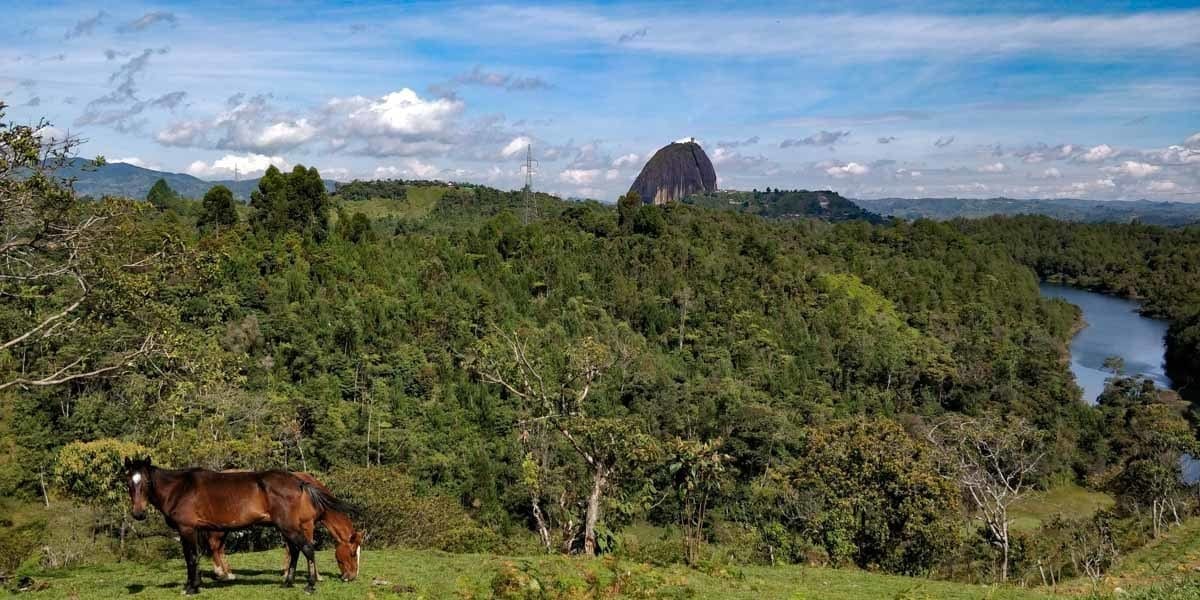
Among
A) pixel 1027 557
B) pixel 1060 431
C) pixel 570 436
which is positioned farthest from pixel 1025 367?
pixel 570 436

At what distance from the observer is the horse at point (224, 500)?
25.9 feet

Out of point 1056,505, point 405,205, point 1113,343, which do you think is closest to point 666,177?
point 405,205

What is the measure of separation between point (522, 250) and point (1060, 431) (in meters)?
48.3

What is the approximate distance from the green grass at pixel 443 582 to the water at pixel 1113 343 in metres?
69.0

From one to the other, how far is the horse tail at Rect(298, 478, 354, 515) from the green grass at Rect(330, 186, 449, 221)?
315ft

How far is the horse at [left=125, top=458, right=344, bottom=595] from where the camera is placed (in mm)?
7906

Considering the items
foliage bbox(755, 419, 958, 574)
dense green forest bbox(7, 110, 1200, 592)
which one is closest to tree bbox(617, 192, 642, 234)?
dense green forest bbox(7, 110, 1200, 592)

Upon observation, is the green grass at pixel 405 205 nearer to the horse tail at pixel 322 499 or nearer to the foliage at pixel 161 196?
the foliage at pixel 161 196

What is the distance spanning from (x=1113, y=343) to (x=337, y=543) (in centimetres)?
10400

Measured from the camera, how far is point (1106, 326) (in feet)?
328

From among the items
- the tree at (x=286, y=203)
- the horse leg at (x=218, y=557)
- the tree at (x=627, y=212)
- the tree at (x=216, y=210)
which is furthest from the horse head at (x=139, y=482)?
the tree at (x=627, y=212)

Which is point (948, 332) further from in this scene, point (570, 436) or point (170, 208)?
point (170, 208)

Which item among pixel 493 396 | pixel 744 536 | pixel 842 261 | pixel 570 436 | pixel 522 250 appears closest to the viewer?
pixel 570 436

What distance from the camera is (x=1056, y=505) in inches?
1820
